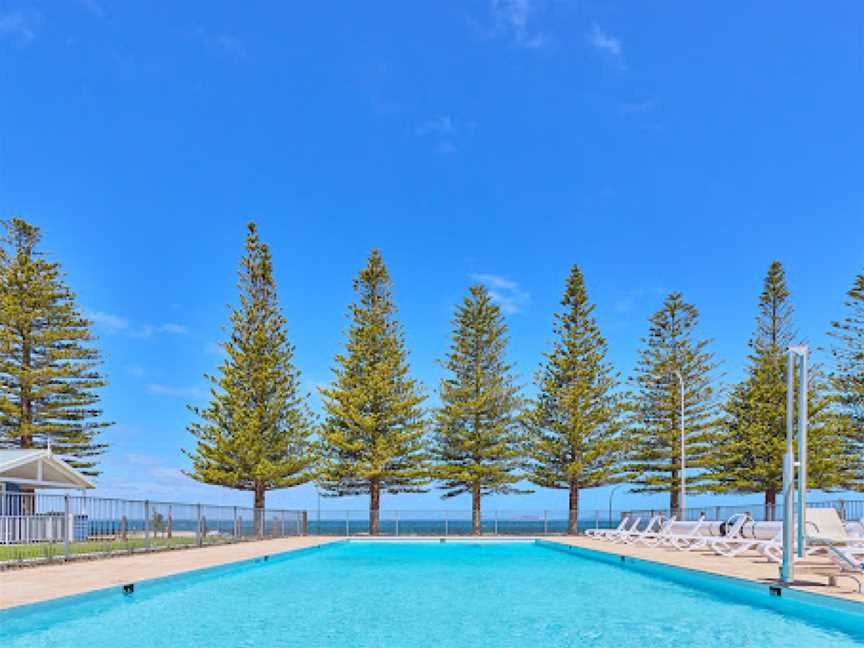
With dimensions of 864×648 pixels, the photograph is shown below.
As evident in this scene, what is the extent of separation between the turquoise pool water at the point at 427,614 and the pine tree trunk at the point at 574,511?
12.6 metres

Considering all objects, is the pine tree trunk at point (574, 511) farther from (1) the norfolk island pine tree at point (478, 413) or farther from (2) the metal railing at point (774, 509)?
(2) the metal railing at point (774, 509)

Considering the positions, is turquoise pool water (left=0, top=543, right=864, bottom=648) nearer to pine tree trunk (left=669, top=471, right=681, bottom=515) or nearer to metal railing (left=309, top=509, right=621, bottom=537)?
metal railing (left=309, top=509, right=621, bottom=537)

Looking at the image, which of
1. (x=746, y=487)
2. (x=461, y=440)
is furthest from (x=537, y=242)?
(x=746, y=487)

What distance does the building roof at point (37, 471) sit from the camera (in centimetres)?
1796

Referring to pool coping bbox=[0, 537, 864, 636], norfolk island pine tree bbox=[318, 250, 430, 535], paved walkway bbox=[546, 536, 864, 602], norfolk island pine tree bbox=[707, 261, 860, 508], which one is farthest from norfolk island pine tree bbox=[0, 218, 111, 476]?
norfolk island pine tree bbox=[707, 261, 860, 508]

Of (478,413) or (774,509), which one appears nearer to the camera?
(774,509)

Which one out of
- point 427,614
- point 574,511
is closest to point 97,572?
point 427,614

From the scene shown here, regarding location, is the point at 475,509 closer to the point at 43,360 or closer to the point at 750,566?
the point at 750,566

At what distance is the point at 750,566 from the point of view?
11.2 metres

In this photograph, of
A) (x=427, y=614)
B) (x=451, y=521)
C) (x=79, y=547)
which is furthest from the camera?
(x=451, y=521)

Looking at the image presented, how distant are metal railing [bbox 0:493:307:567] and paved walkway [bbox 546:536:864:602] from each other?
860 cm

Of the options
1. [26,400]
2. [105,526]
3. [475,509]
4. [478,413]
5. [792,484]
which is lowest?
[475,509]

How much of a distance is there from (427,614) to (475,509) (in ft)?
56.4

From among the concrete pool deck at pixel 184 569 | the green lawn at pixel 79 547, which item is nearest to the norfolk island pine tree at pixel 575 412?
the concrete pool deck at pixel 184 569
